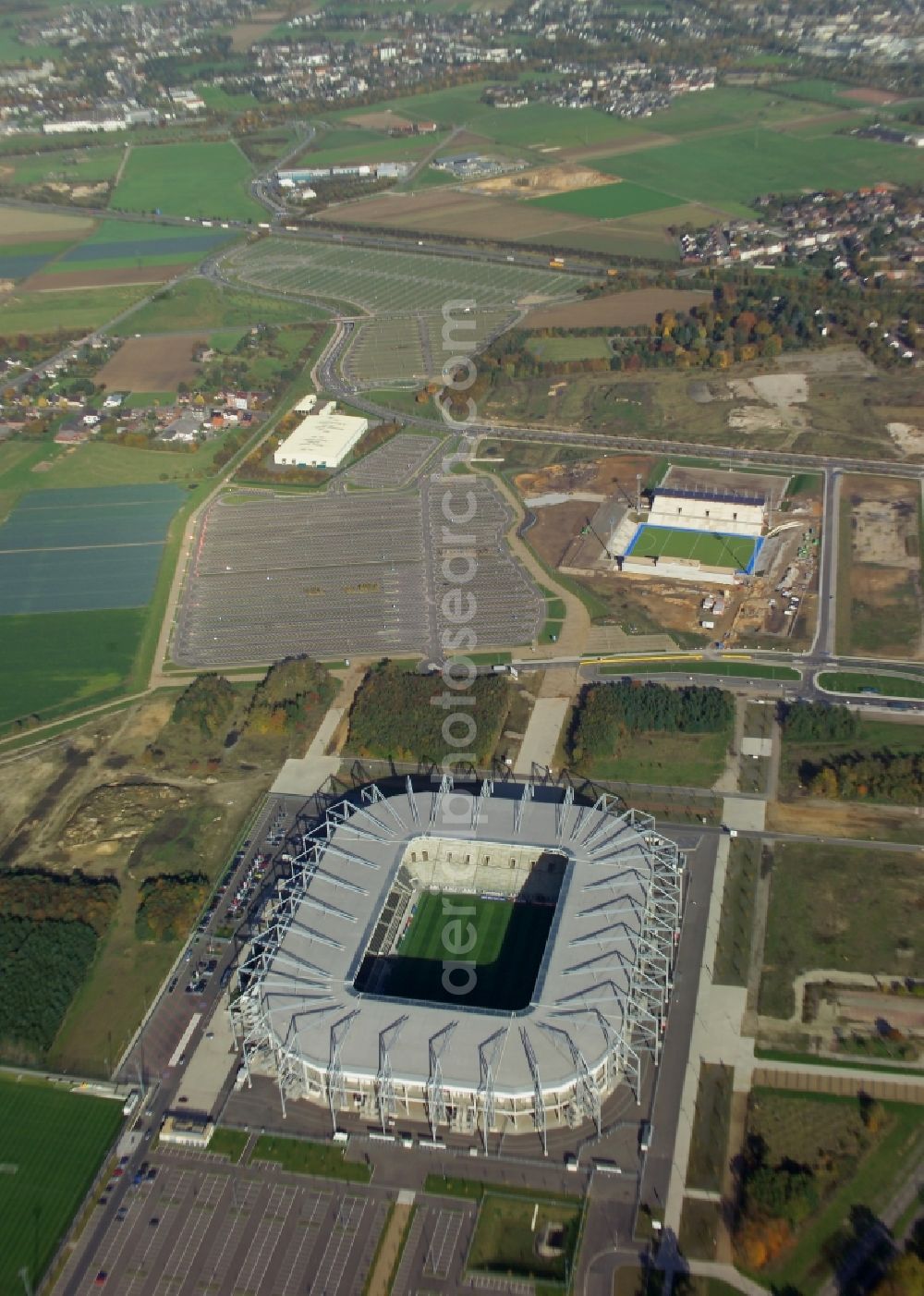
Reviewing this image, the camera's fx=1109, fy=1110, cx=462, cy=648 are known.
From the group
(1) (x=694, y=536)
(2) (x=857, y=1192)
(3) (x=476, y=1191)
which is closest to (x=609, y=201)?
(1) (x=694, y=536)

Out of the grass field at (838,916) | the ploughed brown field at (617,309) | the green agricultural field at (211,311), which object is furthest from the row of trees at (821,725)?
the green agricultural field at (211,311)

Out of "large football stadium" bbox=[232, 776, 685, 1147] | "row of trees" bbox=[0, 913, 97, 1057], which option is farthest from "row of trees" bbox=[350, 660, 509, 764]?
"row of trees" bbox=[0, 913, 97, 1057]

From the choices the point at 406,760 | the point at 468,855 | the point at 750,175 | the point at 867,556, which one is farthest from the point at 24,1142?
the point at 750,175

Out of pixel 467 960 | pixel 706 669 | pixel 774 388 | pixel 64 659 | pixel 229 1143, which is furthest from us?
pixel 774 388

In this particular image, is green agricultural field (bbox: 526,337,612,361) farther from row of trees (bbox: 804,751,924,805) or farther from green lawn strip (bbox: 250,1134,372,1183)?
green lawn strip (bbox: 250,1134,372,1183)

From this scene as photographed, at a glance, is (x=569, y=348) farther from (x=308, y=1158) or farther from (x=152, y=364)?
(x=308, y=1158)
